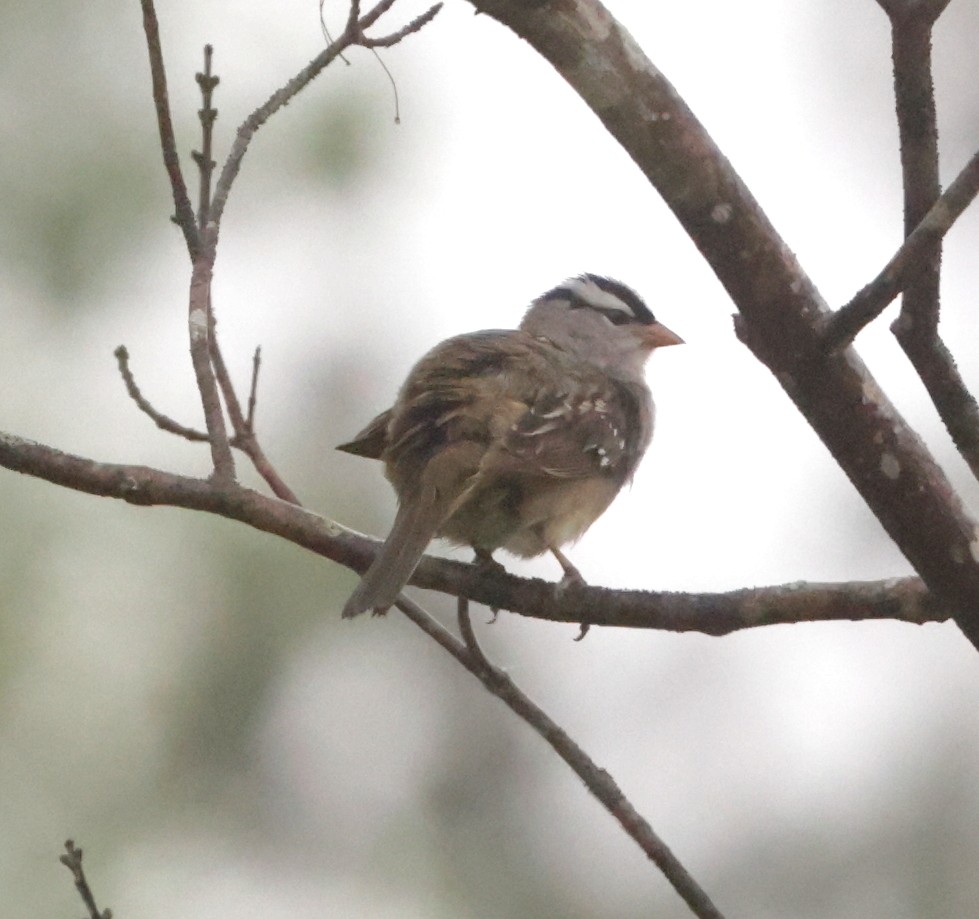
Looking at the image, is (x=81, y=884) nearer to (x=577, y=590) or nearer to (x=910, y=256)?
(x=577, y=590)

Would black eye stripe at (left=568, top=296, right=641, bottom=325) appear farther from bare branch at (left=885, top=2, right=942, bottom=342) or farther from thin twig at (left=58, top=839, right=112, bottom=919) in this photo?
thin twig at (left=58, top=839, right=112, bottom=919)

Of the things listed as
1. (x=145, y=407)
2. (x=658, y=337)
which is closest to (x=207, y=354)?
(x=145, y=407)

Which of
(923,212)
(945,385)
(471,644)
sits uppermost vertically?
(923,212)

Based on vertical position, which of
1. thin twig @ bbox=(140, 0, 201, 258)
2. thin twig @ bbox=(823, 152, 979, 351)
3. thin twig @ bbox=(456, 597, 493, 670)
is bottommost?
thin twig @ bbox=(456, 597, 493, 670)

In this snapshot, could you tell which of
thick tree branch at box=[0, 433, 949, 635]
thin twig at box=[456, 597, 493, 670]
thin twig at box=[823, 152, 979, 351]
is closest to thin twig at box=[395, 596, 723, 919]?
thin twig at box=[456, 597, 493, 670]

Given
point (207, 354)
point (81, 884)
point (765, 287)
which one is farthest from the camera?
point (207, 354)

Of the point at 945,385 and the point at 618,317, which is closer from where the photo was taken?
the point at 945,385

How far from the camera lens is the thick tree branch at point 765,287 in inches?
96.8

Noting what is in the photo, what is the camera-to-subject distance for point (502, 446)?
12.5 feet

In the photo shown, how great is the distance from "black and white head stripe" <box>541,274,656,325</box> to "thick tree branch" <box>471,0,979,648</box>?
3.11 meters

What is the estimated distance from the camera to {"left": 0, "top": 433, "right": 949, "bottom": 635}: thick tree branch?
281 centimetres

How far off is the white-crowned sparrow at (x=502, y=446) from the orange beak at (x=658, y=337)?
2.60 feet

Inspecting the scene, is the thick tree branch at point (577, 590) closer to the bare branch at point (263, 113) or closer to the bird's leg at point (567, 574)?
the bird's leg at point (567, 574)

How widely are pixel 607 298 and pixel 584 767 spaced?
10.1 ft
